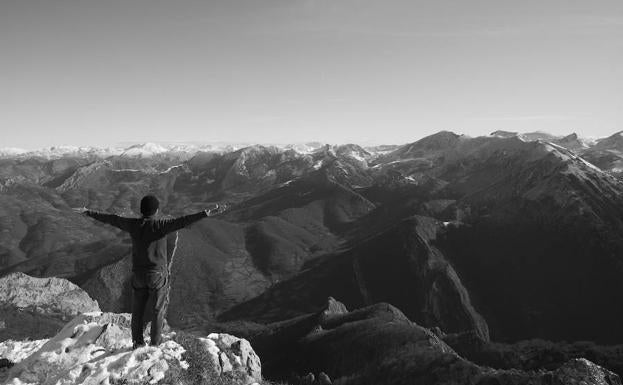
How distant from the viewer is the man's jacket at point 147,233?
1316 centimetres

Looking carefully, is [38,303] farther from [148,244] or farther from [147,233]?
[147,233]

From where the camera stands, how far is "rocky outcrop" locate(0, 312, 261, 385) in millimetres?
14453

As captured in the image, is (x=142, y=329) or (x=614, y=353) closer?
(x=142, y=329)

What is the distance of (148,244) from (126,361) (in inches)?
169

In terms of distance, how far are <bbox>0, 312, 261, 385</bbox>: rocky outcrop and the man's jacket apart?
352 centimetres

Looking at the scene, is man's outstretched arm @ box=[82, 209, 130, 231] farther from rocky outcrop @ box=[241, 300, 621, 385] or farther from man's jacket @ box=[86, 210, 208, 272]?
rocky outcrop @ box=[241, 300, 621, 385]

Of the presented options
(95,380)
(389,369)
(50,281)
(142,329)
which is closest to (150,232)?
(142,329)

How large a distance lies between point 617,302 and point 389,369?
14400 cm


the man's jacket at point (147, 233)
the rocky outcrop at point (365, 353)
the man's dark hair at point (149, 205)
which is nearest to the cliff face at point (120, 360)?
the man's jacket at point (147, 233)

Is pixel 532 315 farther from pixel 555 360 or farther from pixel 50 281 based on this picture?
pixel 50 281

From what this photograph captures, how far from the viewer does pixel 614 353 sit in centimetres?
10225

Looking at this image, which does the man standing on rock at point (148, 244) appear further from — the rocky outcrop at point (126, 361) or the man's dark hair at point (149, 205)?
the rocky outcrop at point (126, 361)

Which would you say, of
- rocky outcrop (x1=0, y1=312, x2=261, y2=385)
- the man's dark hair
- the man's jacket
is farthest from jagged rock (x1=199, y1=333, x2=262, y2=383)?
the man's dark hair

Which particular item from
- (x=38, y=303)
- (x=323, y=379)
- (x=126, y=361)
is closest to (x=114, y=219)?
(x=126, y=361)
